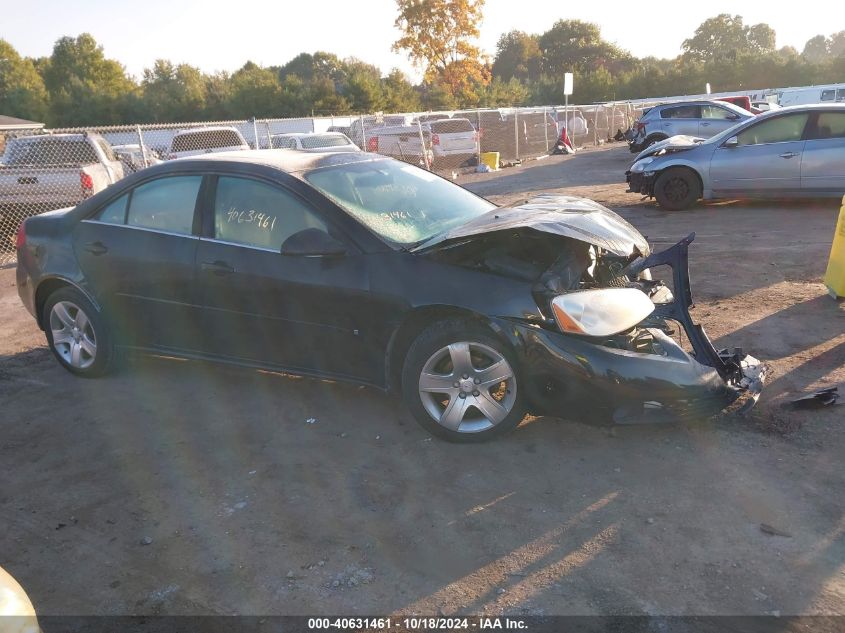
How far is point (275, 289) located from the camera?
4.35m

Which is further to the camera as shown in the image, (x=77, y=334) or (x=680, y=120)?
(x=680, y=120)

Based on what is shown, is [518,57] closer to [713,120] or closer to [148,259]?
[713,120]

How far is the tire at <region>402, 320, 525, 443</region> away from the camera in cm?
384

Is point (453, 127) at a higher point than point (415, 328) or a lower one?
higher

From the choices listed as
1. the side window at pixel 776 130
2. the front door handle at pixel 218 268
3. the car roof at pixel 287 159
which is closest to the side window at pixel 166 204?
the car roof at pixel 287 159

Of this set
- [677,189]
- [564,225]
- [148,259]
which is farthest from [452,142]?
[564,225]

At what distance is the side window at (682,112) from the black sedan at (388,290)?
16.9 metres

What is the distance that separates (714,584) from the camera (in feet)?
8.98

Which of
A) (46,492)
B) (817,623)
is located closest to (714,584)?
(817,623)

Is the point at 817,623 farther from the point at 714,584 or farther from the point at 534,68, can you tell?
the point at 534,68

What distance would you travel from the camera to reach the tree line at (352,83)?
157ft

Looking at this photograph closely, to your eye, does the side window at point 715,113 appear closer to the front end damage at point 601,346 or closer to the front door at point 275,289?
the front end damage at point 601,346

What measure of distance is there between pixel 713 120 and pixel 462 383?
18.5 m

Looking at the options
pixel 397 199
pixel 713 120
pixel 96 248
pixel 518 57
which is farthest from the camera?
pixel 518 57
